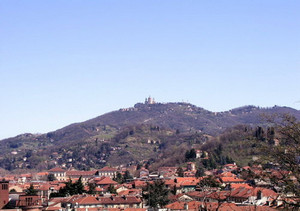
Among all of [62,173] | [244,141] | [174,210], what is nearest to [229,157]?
[62,173]

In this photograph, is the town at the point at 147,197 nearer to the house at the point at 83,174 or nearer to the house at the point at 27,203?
the house at the point at 27,203

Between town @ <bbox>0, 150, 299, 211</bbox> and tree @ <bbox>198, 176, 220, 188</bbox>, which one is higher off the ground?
tree @ <bbox>198, 176, 220, 188</bbox>

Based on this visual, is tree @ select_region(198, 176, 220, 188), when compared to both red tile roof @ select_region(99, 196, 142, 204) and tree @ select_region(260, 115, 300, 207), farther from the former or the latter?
red tile roof @ select_region(99, 196, 142, 204)

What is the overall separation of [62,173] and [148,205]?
340ft

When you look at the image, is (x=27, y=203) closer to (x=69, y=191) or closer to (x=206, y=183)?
(x=69, y=191)

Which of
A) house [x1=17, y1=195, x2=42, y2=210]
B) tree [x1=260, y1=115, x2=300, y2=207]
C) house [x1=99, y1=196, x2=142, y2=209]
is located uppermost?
tree [x1=260, y1=115, x2=300, y2=207]

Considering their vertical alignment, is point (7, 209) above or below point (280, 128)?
below

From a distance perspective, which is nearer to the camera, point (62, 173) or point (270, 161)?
point (270, 161)

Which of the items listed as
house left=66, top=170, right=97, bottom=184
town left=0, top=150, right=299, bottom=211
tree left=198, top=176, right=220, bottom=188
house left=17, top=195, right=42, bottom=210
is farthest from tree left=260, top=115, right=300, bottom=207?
house left=66, top=170, right=97, bottom=184

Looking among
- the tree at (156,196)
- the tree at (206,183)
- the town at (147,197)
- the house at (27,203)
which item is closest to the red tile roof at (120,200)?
the town at (147,197)

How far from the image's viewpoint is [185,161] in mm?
146500

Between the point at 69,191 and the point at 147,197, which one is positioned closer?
the point at 147,197

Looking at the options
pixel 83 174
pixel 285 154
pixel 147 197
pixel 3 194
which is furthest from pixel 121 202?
pixel 83 174

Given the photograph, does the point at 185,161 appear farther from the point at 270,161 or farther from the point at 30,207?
the point at 270,161
